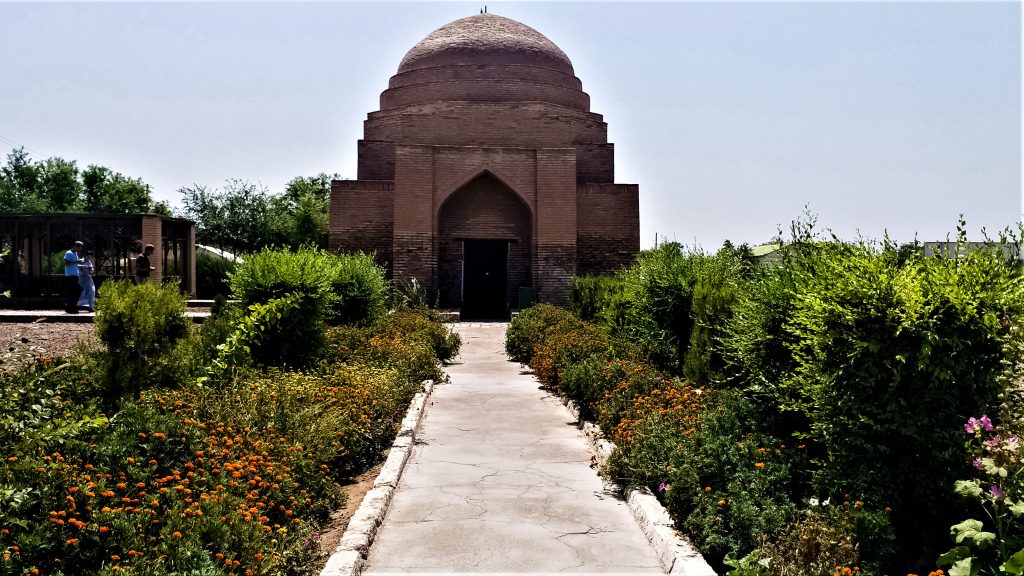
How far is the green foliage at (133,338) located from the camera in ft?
21.8

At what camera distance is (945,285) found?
4047mm

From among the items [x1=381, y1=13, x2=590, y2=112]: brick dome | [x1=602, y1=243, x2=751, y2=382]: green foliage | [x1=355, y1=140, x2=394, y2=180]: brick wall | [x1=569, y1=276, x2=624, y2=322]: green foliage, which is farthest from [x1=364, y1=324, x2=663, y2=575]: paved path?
[x1=381, y1=13, x2=590, y2=112]: brick dome

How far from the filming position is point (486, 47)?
2589 centimetres

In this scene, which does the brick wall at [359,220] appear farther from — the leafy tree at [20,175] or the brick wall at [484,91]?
the leafy tree at [20,175]

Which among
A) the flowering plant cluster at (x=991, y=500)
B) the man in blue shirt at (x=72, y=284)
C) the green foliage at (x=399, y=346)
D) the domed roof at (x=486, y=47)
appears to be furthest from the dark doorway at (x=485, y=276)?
the flowering plant cluster at (x=991, y=500)

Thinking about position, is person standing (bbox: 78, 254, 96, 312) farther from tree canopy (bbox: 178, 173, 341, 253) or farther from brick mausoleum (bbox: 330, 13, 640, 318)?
tree canopy (bbox: 178, 173, 341, 253)

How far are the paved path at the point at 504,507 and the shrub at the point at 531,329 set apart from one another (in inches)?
177

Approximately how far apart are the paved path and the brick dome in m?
18.3

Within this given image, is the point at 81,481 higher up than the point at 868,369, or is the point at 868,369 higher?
the point at 868,369

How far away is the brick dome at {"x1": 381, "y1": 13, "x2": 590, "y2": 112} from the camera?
2519cm

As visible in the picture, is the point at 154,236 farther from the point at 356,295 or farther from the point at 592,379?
the point at 592,379

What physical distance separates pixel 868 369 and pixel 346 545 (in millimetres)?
2852

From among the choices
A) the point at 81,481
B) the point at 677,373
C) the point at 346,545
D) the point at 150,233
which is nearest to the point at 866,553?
the point at 346,545

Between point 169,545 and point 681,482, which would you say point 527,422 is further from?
point 169,545
